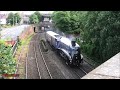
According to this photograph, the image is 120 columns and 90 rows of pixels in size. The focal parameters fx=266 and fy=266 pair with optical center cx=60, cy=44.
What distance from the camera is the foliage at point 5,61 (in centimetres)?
838

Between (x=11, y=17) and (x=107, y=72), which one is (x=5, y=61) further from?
(x=11, y=17)

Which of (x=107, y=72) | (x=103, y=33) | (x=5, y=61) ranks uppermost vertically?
(x=107, y=72)

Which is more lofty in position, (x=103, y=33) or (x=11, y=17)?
(x=103, y=33)

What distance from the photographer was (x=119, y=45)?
11.7 metres

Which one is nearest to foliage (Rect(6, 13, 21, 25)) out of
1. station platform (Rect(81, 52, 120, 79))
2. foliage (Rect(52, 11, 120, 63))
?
foliage (Rect(52, 11, 120, 63))

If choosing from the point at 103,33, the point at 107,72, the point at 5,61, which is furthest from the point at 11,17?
the point at 107,72

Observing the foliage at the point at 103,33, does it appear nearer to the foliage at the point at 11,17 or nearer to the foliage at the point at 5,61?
the foliage at the point at 5,61

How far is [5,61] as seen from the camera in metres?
8.96

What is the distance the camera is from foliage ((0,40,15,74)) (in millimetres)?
8383
